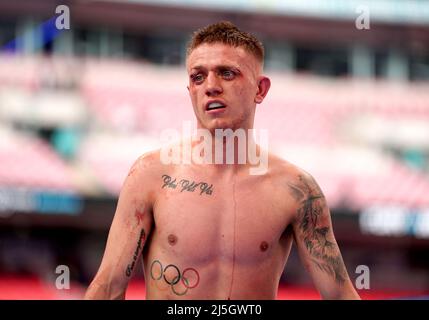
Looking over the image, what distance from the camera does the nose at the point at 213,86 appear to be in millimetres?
2387

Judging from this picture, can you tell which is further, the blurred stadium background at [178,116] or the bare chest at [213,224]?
the blurred stadium background at [178,116]

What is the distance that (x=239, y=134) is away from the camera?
247 centimetres

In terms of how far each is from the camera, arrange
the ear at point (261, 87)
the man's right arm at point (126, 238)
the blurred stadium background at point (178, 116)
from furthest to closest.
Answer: the blurred stadium background at point (178, 116)
the ear at point (261, 87)
the man's right arm at point (126, 238)

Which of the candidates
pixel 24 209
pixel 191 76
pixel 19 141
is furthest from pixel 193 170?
pixel 19 141

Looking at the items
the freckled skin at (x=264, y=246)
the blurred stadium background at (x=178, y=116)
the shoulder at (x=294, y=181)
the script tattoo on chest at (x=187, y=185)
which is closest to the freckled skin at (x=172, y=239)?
the script tattoo on chest at (x=187, y=185)

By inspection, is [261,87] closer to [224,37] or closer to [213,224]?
[224,37]

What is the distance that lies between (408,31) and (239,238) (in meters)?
6.54

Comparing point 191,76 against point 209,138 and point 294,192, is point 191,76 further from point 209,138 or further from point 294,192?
point 294,192

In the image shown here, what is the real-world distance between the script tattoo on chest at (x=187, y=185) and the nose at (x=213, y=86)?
0.28 m

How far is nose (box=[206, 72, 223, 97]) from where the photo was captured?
7.83 ft

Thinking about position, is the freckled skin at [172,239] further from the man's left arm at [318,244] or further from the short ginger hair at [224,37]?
the short ginger hair at [224,37]

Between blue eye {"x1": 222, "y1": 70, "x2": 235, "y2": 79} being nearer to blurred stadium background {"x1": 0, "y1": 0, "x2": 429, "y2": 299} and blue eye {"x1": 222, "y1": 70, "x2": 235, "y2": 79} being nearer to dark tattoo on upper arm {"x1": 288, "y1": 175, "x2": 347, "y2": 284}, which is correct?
dark tattoo on upper arm {"x1": 288, "y1": 175, "x2": 347, "y2": 284}

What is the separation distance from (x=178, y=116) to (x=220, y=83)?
6.51 m

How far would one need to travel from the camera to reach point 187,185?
2443mm
